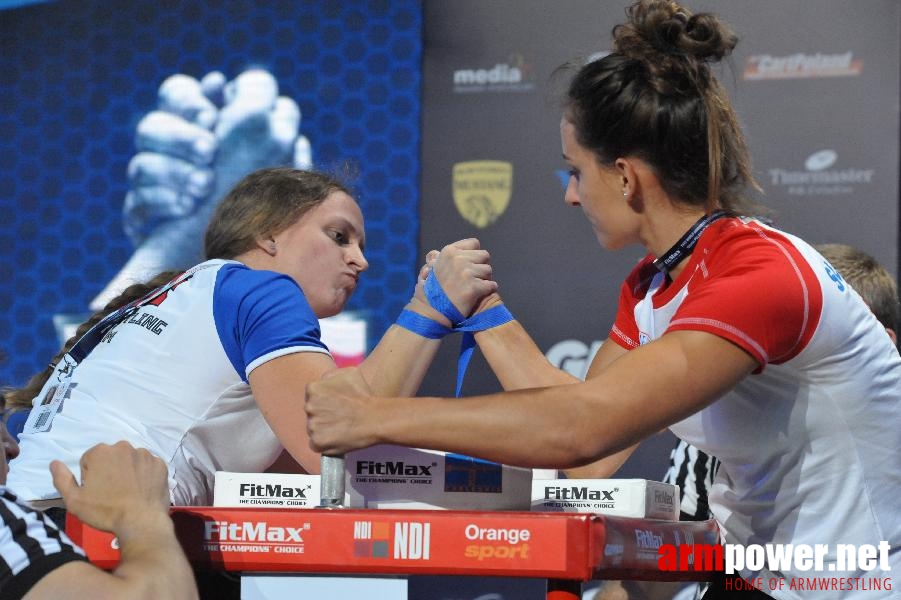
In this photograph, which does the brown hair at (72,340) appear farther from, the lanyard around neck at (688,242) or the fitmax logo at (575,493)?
the lanyard around neck at (688,242)

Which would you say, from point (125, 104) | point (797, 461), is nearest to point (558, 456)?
point (797, 461)

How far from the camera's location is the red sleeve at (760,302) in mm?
1380

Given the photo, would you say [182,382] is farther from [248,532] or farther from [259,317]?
[248,532]

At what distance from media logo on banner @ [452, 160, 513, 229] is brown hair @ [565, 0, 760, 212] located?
6.20ft

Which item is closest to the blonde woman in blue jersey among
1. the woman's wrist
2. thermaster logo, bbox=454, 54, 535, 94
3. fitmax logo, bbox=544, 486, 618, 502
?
the woman's wrist

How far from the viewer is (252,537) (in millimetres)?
1327

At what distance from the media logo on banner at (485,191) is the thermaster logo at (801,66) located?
2.66 feet

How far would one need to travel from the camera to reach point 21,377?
13.1 feet

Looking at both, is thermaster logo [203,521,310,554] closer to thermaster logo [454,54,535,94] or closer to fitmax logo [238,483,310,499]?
fitmax logo [238,483,310,499]

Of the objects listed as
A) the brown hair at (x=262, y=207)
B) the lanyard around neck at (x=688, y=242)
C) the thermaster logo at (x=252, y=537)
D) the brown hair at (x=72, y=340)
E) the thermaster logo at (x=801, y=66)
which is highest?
the thermaster logo at (x=801, y=66)

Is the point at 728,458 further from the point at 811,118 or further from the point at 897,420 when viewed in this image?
the point at 811,118

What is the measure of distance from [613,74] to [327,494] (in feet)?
2.46

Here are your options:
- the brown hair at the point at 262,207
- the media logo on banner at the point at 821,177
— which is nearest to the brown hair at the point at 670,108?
the brown hair at the point at 262,207

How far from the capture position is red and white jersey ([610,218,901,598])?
1.46 meters
